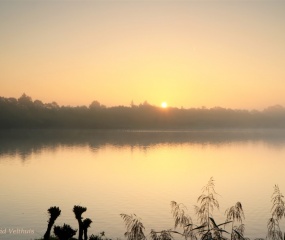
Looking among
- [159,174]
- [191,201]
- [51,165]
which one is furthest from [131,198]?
[51,165]

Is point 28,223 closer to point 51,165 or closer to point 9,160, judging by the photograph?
point 51,165

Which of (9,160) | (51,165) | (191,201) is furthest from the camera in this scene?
(9,160)

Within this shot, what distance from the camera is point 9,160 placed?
14700 centimetres

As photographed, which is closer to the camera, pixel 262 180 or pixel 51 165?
pixel 262 180

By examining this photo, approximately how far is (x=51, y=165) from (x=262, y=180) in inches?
2986

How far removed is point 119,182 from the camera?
9656 centimetres

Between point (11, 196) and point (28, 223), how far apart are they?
25.0 m

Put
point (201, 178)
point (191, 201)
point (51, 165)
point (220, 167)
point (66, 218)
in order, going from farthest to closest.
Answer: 1. point (51, 165)
2. point (220, 167)
3. point (201, 178)
4. point (191, 201)
5. point (66, 218)

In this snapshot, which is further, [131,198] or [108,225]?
[131,198]

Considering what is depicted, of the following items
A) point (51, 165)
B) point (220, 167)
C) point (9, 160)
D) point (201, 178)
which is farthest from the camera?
point (9, 160)

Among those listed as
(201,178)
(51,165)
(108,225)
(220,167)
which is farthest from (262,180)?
(51,165)

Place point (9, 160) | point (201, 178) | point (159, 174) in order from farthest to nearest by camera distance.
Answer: point (9, 160) → point (159, 174) → point (201, 178)

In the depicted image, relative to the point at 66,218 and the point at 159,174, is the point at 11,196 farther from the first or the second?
the point at 159,174

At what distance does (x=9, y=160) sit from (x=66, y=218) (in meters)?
101
